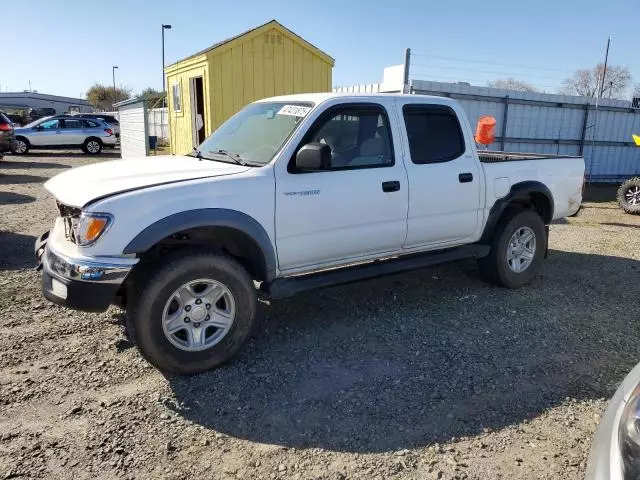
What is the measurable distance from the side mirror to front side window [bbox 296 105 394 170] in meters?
0.27

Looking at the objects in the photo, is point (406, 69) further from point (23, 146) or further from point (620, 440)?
point (23, 146)

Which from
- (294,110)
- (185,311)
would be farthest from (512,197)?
(185,311)

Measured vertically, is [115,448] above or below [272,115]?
below

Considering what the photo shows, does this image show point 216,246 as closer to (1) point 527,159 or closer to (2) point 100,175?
(2) point 100,175

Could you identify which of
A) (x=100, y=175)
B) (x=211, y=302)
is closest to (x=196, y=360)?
(x=211, y=302)

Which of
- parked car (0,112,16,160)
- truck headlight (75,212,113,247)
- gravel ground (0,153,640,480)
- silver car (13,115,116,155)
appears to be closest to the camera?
gravel ground (0,153,640,480)

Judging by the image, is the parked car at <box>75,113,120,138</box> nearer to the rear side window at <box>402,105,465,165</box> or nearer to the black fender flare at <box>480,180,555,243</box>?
the rear side window at <box>402,105,465,165</box>

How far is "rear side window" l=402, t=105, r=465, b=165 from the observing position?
479cm

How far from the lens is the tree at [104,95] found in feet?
235

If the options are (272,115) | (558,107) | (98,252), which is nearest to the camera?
(98,252)

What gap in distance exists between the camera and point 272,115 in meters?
4.56

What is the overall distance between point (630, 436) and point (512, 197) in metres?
3.82

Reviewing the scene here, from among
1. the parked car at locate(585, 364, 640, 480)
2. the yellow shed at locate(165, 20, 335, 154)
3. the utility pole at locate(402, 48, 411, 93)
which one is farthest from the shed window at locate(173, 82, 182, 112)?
the parked car at locate(585, 364, 640, 480)

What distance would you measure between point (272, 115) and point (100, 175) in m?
1.51
